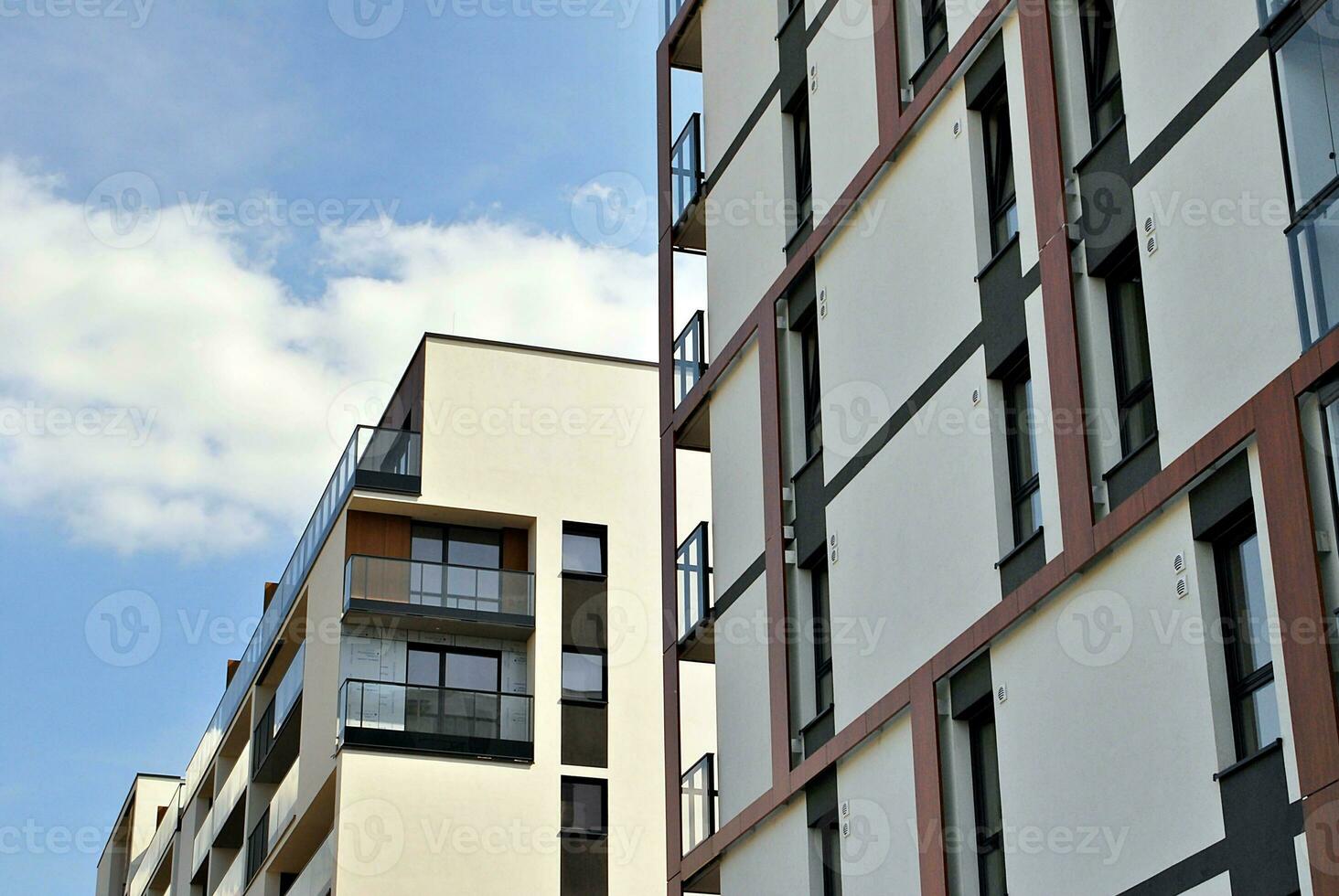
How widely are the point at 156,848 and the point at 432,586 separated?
3017 centimetres

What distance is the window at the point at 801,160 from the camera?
81.4 feet

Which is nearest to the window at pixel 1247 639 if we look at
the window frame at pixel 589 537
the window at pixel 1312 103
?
the window at pixel 1312 103

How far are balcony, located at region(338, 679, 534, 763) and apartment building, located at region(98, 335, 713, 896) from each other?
0.04 meters

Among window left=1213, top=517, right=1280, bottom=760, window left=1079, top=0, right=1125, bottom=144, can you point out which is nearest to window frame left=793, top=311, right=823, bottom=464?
window left=1079, top=0, right=1125, bottom=144

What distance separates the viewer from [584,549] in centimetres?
4100

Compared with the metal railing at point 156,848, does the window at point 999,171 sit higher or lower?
lower

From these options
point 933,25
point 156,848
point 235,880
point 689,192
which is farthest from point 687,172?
point 156,848

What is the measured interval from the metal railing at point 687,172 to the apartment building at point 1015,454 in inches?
30.3

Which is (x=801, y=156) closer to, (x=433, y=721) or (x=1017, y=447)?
(x=1017, y=447)

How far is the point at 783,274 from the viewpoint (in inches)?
971

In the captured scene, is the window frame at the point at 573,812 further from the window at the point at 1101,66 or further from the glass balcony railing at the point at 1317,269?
the glass balcony railing at the point at 1317,269

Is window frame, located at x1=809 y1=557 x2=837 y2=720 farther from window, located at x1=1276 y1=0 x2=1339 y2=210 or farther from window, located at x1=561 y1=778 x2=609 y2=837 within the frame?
window, located at x1=561 y1=778 x2=609 y2=837

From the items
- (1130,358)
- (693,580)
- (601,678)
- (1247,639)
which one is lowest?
(1247,639)

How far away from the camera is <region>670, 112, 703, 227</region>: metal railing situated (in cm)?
2895
